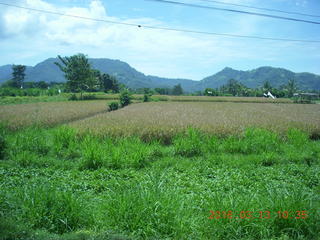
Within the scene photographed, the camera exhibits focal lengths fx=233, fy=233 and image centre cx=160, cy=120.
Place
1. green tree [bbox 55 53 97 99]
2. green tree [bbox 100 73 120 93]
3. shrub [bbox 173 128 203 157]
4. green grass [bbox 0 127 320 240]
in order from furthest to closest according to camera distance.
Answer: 1. green tree [bbox 100 73 120 93]
2. green tree [bbox 55 53 97 99]
3. shrub [bbox 173 128 203 157]
4. green grass [bbox 0 127 320 240]

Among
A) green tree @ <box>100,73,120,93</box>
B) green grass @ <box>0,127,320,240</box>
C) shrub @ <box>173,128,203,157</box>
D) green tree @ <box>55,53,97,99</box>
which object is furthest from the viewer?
green tree @ <box>100,73,120,93</box>

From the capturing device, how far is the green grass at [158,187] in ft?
11.8

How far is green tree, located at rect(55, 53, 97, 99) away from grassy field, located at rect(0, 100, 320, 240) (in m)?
30.7

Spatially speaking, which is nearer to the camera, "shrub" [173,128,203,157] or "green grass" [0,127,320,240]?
"green grass" [0,127,320,240]

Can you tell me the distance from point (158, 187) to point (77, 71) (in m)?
41.2

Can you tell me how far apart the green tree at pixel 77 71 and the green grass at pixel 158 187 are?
3440 cm

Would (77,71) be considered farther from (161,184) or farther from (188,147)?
(161,184)

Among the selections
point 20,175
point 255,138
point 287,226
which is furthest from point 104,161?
point 255,138

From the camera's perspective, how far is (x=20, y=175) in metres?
6.30

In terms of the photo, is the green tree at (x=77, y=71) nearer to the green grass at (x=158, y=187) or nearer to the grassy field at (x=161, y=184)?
the grassy field at (x=161, y=184)

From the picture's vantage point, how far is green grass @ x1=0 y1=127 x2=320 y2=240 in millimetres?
3605
